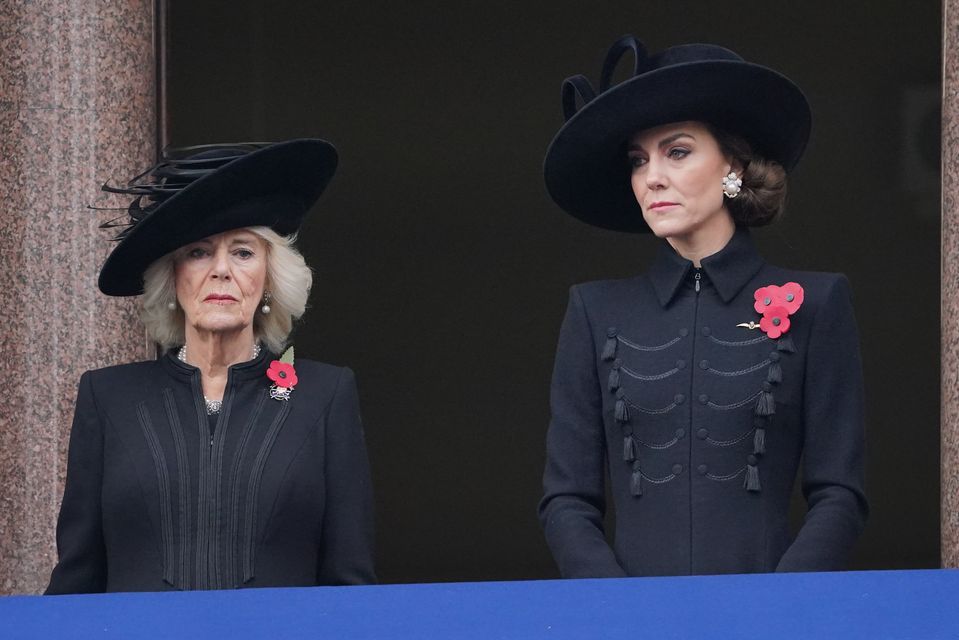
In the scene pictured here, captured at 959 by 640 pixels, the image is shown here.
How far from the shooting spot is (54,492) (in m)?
5.59

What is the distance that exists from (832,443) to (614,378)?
0.48 metres

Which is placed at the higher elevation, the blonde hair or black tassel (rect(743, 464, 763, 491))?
the blonde hair

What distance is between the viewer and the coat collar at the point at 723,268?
4.12 metres

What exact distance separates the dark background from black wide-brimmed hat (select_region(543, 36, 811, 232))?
6591 mm

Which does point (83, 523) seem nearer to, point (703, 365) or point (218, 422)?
point (218, 422)

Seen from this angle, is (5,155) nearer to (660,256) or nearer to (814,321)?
(660,256)

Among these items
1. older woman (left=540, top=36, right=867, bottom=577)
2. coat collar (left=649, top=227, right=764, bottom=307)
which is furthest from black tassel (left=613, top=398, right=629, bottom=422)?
coat collar (left=649, top=227, right=764, bottom=307)

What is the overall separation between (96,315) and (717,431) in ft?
7.60

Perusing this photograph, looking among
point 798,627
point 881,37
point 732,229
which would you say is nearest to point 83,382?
point 732,229

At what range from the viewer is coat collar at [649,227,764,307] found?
13.5 feet

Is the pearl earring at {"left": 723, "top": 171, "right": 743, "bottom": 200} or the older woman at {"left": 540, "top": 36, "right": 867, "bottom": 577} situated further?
the pearl earring at {"left": 723, "top": 171, "right": 743, "bottom": 200}

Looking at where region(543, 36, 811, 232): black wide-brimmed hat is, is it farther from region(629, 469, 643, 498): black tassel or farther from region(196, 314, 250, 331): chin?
region(196, 314, 250, 331): chin

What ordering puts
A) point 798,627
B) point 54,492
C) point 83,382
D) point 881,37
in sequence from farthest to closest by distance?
1. point 881,37
2. point 54,492
3. point 83,382
4. point 798,627

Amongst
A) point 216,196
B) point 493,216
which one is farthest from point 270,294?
point 493,216
